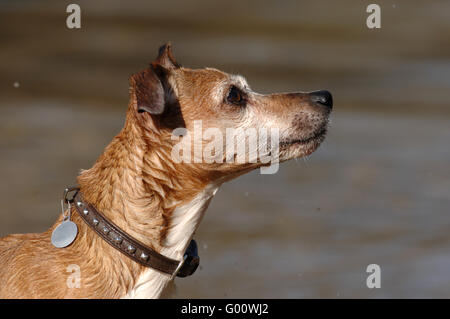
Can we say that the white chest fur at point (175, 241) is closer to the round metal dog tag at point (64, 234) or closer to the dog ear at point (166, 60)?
the round metal dog tag at point (64, 234)

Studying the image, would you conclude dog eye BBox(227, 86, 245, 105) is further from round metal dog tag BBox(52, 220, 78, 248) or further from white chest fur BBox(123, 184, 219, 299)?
round metal dog tag BBox(52, 220, 78, 248)

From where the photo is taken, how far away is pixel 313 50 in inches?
501

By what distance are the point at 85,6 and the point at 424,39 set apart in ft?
16.7

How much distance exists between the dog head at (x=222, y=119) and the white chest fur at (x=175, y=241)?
0.67 ft

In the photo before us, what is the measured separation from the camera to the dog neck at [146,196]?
4.68m

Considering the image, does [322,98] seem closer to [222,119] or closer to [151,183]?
[222,119]

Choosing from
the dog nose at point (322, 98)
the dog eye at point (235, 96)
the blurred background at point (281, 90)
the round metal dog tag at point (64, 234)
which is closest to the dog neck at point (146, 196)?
the round metal dog tag at point (64, 234)

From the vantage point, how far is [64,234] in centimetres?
479

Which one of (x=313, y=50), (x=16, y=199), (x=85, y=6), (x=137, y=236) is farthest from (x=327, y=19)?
(x=137, y=236)

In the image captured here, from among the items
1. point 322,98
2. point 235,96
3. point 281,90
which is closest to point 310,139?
point 322,98

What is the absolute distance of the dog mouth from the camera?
16.5ft

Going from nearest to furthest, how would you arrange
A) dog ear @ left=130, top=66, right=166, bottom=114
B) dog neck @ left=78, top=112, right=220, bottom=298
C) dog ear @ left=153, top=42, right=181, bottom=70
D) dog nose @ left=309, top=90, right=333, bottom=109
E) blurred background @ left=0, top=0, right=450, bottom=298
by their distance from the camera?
dog ear @ left=130, top=66, right=166, bottom=114
dog neck @ left=78, top=112, right=220, bottom=298
dog nose @ left=309, top=90, right=333, bottom=109
dog ear @ left=153, top=42, right=181, bottom=70
blurred background @ left=0, top=0, right=450, bottom=298

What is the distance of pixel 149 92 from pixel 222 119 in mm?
513

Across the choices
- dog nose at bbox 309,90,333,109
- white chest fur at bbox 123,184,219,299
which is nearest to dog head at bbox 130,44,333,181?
dog nose at bbox 309,90,333,109
